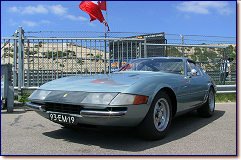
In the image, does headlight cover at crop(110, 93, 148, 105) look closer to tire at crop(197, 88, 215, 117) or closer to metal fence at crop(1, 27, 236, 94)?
tire at crop(197, 88, 215, 117)

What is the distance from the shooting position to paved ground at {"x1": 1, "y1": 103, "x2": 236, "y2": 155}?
2859 millimetres

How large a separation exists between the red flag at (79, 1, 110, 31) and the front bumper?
8.18 meters

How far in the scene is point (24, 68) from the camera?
7188 millimetres

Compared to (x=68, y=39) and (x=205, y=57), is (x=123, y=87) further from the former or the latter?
(x=205, y=57)

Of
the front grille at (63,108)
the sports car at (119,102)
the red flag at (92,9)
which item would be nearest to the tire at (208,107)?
the sports car at (119,102)

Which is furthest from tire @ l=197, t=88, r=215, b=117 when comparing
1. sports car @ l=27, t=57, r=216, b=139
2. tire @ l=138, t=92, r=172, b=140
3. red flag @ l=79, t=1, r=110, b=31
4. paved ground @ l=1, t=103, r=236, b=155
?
red flag @ l=79, t=1, r=110, b=31

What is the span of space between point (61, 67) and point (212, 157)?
5625 mm

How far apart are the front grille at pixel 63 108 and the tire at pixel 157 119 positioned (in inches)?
34.0

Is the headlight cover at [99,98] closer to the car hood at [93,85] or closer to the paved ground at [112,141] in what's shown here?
the car hood at [93,85]

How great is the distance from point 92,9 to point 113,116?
8.51 m

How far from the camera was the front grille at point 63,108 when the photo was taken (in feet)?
9.67

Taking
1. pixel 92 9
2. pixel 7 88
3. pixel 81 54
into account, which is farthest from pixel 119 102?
pixel 92 9

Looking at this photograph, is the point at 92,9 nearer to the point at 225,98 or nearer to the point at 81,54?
the point at 81,54

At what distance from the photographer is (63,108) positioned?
3.04m
